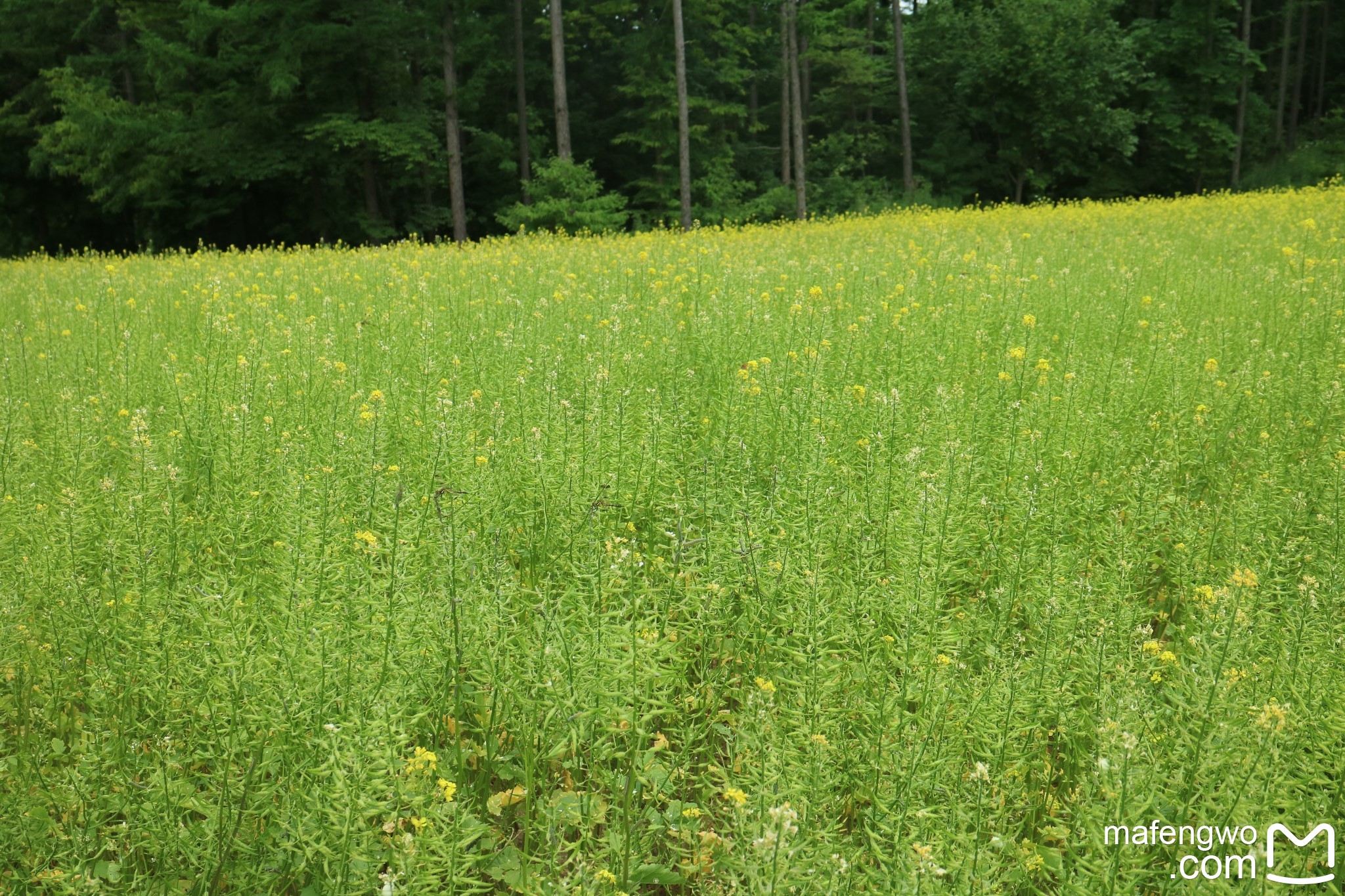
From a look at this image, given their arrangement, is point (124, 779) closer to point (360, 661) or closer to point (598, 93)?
point (360, 661)

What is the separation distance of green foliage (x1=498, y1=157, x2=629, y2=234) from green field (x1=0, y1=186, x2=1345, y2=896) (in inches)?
522

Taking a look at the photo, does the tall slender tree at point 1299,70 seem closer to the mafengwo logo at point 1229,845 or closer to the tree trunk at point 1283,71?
the tree trunk at point 1283,71

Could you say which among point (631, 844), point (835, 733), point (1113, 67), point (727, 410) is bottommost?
point (631, 844)

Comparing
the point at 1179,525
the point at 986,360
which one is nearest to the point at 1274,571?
the point at 1179,525

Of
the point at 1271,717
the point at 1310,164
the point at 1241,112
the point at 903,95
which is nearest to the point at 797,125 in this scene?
the point at 903,95

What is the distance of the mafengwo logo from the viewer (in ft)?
5.17

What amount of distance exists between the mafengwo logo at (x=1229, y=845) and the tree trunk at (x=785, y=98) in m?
22.9

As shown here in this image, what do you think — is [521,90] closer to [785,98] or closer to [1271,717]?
[785,98]

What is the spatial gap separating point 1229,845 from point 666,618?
54.7 inches

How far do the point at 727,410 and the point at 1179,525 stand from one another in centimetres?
191

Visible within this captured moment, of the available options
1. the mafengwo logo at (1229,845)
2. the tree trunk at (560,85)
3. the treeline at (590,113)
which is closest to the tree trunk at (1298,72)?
the treeline at (590,113)

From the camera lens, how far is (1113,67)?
2373cm

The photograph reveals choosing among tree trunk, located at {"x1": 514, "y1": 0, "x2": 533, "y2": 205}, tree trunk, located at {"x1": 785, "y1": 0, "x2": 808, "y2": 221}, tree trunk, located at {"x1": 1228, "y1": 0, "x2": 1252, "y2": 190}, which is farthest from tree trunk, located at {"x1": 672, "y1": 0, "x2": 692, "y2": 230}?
tree trunk, located at {"x1": 1228, "y1": 0, "x2": 1252, "y2": 190}

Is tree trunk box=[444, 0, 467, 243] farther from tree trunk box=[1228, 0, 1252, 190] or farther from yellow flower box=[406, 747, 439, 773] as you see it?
tree trunk box=[1228, 0, 1252, 190]
